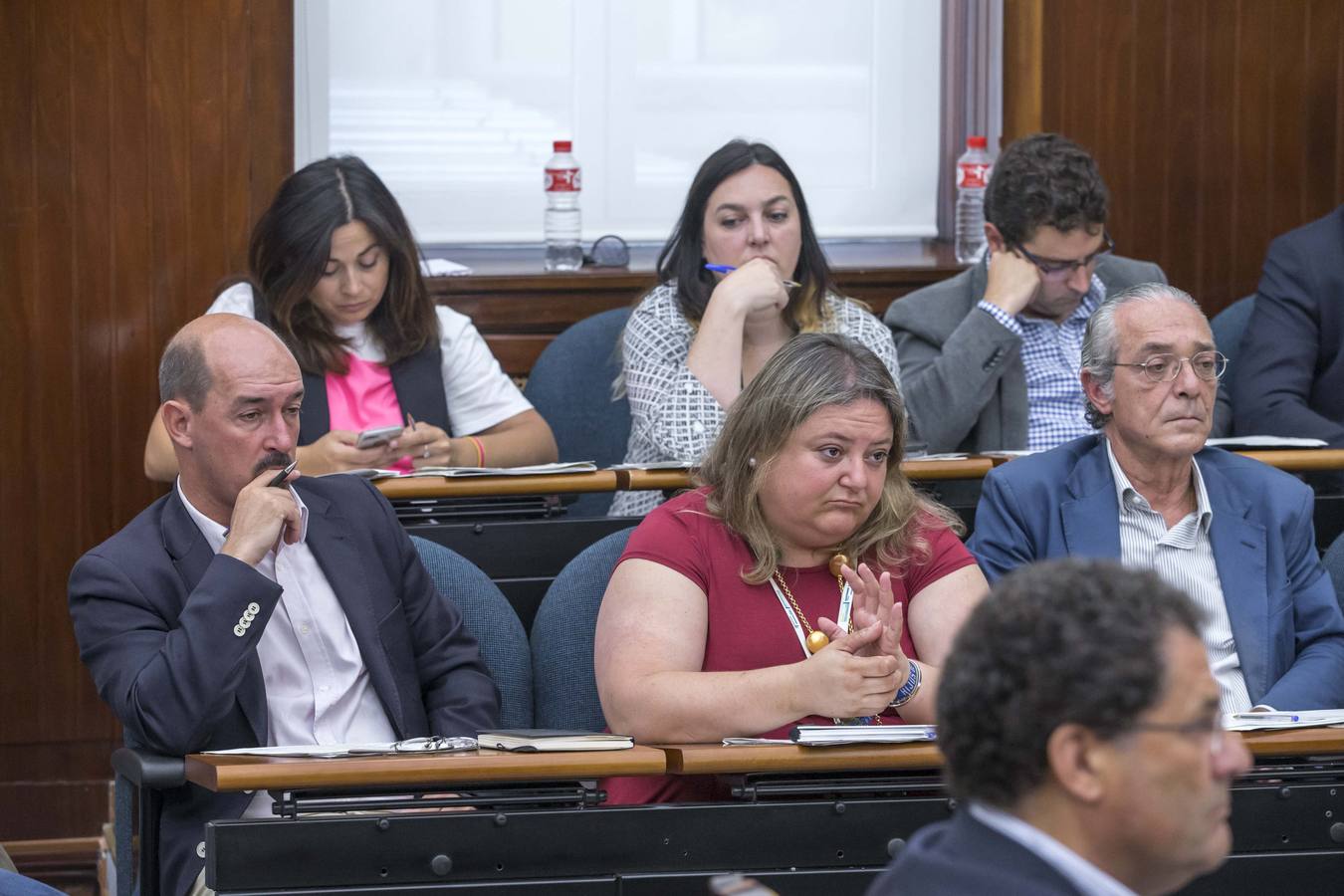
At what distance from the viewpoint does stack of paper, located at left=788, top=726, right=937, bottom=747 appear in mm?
1963

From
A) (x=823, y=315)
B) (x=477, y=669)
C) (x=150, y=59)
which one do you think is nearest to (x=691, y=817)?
(x=477, y=669)

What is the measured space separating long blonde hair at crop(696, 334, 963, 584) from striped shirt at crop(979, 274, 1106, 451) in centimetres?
117

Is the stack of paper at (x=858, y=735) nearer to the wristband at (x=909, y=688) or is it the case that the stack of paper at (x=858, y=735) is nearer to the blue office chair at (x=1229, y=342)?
the wristband at (x=909, y=688)

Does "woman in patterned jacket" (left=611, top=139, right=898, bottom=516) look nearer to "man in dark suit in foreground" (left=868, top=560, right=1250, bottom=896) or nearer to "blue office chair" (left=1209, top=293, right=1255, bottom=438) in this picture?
"blue office chair" (left=1209, top=293, right=1255, bottom=438)

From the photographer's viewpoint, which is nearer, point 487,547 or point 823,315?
point 487,547

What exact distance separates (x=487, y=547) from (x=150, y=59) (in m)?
1.44

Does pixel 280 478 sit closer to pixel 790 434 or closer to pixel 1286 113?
pixel 790 434

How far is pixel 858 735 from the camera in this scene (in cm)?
198

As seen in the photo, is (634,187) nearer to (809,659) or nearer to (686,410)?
(686,410)

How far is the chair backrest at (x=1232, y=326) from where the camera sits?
3.92m

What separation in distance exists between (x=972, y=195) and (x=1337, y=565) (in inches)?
68.0

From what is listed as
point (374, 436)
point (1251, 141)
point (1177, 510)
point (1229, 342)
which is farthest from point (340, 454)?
point (1251, 141)

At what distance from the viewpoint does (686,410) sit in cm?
327

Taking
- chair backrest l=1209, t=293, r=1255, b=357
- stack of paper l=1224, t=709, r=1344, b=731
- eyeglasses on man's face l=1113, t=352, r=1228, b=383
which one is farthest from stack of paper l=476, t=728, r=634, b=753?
chair backrest l=1209, t=293, r=1255, b=357
